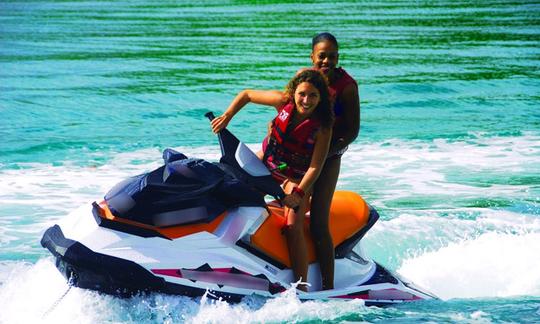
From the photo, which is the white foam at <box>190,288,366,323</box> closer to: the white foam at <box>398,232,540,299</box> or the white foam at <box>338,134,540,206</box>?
the white foam at <box>398,232,540,299</box>

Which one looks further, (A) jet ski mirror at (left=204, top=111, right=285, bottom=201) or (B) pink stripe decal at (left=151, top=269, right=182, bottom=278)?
(A) jet ski mirror at (left=204, top=111, right=285, bottom=201)

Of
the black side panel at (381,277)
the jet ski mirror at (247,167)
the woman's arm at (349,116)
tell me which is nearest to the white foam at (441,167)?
the black side panel at (381,277)

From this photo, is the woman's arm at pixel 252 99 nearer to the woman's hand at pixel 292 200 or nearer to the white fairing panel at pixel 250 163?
the white fairing panel at pixel 250 163

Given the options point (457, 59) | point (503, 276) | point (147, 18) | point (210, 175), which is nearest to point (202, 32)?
point (147, 18)

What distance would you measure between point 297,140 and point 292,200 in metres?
0.36

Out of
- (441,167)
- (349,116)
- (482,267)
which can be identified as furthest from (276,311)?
(441,167)

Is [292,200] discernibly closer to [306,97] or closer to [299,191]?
[299,191]

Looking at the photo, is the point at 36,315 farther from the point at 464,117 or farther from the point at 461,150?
the point at 464,117

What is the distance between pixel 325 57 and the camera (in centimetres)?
513

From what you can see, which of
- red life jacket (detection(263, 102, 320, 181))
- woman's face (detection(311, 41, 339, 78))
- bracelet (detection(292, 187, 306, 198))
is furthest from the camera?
woman's face (detection(311, 41, 339, 78))

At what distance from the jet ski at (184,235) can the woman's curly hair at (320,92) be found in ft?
1.35

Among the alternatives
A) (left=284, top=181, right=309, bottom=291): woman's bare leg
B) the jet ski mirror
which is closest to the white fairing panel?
the jet ski mirror

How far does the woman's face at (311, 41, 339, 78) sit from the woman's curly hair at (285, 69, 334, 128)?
0.66ft

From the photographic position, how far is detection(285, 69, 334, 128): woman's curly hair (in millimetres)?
4909
